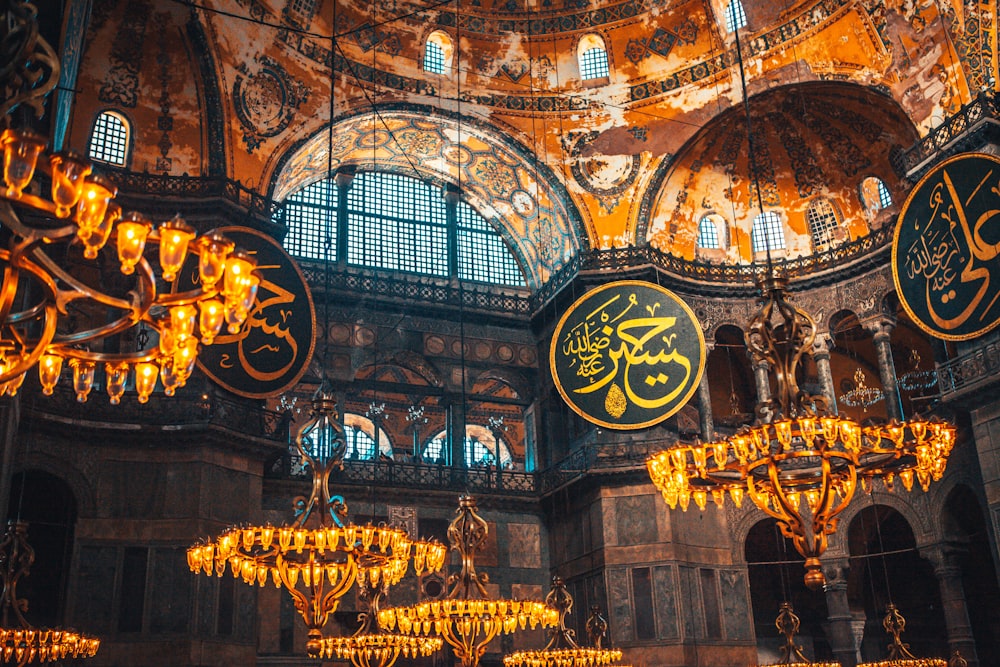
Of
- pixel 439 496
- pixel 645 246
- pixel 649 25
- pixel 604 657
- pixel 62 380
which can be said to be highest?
pixel 649 25

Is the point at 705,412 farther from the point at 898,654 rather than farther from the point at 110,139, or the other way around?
the point at 110,139

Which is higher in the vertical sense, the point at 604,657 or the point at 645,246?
the point at 645,246

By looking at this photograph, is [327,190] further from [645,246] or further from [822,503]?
[822,503]

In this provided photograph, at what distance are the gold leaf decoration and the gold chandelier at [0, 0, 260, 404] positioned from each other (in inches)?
387

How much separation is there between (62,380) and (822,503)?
958 cm

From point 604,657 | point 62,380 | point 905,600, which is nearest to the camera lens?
point 604,657

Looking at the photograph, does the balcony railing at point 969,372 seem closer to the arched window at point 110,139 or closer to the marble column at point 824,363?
the marble column at point 824,363

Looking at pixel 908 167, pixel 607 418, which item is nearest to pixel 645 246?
pixel 607 418

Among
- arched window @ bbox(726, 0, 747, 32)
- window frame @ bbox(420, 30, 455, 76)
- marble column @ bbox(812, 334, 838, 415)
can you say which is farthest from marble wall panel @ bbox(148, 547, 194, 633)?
arched window @ bbox(726, 0, 747, 32)

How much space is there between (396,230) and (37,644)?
10.3 meters

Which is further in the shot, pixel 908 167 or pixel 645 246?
pixel 645 246

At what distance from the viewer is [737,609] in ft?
47.6

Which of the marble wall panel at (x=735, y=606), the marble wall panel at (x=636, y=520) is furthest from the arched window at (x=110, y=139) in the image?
the marble wall panel at (x=735, y=606)

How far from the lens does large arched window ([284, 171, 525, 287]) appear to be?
17.4 m
